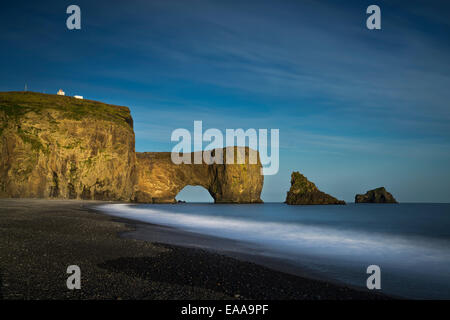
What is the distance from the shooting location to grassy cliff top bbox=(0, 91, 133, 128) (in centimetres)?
5021

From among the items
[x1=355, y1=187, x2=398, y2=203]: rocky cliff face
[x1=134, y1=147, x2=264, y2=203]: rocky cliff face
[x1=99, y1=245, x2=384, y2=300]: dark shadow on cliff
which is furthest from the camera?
[x1=355, y1=187, x2=398, y2=203]: rocky cliff face

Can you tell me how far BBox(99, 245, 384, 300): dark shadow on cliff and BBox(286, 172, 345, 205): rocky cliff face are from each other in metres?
90.6

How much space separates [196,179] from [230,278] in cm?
9087

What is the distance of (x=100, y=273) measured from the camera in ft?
18.5

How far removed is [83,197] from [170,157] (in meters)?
40.4

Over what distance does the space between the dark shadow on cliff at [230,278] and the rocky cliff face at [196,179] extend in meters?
82.1

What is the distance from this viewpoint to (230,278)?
5.96m

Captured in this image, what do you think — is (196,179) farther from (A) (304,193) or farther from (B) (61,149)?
(B) (61,149)

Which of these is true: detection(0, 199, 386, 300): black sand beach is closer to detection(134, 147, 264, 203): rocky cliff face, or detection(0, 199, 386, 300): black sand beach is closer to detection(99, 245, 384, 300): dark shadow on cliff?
detection(99, 245, 384, 300): dark shadow on cliff

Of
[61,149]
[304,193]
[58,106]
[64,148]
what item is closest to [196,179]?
[304,193]

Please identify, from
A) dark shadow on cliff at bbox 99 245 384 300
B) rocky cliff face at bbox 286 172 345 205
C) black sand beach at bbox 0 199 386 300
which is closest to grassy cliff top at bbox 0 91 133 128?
black sand beach at bbox 0 199 386 300
